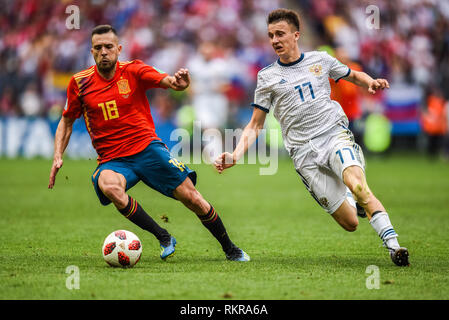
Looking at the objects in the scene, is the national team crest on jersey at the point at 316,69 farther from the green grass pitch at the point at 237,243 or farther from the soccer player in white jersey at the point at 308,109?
the green grass pitch at the point at 237,243

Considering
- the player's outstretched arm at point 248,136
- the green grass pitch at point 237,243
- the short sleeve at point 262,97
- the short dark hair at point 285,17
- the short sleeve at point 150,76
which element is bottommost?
the green grass pitch at point 237,243

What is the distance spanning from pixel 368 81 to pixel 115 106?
247cm

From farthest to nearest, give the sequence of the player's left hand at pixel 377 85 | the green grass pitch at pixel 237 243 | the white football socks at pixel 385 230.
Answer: the player's left hand at pixel 377 85 < the white football socks at pixel 385 230 < the green grass pitch at pixel 237 243

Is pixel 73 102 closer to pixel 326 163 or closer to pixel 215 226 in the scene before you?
pixel 215 226

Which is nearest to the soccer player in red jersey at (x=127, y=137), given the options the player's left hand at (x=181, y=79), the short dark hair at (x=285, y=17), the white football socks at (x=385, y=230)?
the player's left hand at (x=181, y=79)

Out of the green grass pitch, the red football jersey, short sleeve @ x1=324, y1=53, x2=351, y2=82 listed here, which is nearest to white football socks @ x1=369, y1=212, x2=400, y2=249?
the green grass pitch

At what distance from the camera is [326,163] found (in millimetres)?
7020

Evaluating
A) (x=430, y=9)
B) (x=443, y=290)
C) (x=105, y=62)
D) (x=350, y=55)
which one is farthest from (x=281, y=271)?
(x=430, y=9)

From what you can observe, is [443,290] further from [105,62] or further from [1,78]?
[1,78]

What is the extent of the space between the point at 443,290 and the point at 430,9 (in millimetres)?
21715

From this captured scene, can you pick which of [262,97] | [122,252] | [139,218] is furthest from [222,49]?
[122,252]

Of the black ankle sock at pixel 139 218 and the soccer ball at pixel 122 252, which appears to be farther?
the black ankle sock at pixel 139 218

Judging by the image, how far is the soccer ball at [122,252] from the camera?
6516 millimetres

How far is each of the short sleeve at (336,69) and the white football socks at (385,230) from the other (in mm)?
1478
